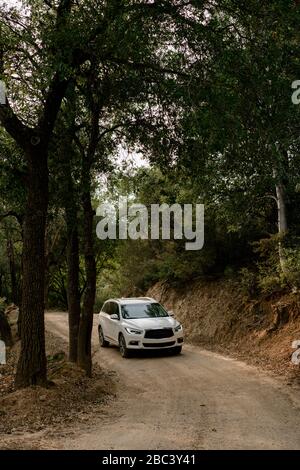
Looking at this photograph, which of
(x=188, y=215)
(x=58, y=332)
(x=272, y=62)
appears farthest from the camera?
(x=58, y=332)

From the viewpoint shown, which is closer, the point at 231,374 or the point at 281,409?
the point at 281,409

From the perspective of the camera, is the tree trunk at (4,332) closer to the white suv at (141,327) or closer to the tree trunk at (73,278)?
the white suv at (141,327)

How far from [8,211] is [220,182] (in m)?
9.18

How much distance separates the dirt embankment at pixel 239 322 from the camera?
15.4m

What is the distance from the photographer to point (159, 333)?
1675 cm

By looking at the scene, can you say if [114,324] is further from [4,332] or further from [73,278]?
[4,332]

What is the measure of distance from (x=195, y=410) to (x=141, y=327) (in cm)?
702

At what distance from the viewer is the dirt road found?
7.46 metres

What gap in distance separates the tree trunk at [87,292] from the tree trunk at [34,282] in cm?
267

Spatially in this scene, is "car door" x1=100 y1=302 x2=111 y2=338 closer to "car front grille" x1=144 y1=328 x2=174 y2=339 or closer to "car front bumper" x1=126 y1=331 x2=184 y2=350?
"car front bumper" x1=126 y1=331 x2=184 y2=350

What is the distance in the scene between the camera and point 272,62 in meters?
9.61

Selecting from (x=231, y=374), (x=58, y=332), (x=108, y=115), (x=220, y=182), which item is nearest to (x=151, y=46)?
(x=108, y=115)

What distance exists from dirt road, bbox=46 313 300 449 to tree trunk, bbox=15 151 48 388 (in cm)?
171
